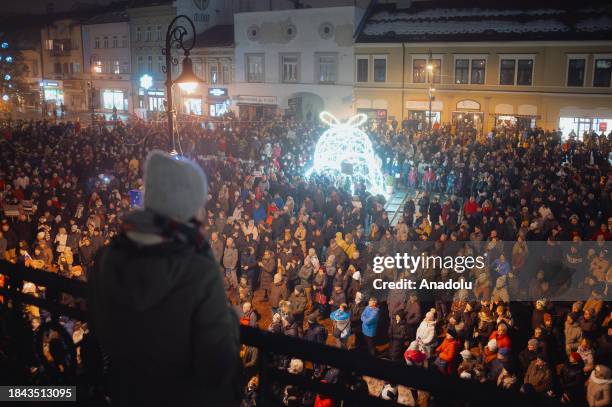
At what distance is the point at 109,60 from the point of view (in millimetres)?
54281

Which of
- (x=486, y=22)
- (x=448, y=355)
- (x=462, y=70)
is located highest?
(x=486, y=22)

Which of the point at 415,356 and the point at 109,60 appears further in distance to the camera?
the point at 109,60

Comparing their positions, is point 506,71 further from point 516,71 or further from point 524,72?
point 524,72

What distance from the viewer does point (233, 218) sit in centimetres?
1553

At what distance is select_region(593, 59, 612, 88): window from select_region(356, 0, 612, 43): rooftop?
1383 millimetres

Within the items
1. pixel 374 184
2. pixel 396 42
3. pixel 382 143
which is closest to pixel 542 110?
pixel 396 42

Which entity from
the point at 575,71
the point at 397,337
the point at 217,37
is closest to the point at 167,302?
the point at 397,337

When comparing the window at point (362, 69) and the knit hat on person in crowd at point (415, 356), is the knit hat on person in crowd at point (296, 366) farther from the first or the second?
the window at point (362, 69)

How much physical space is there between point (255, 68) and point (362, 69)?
9.35 meters

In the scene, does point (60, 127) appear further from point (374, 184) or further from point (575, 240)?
point (575, 240)

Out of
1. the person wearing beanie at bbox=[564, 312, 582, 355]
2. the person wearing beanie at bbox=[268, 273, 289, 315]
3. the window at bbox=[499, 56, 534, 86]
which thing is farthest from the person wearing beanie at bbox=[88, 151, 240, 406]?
the window at bbox=[499, 56, 534, 86]

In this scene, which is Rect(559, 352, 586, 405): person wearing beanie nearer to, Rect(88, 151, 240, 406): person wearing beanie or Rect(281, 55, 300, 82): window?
Rect(88, 151, 240, 406): person wearing beanie

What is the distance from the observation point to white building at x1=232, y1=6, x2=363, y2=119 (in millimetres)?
Result: 39812

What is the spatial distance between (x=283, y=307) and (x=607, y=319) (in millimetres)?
5812
